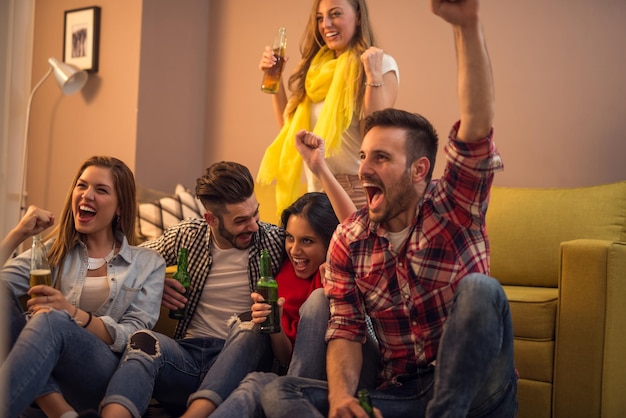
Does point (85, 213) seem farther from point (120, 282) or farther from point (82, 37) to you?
point (82, 37)

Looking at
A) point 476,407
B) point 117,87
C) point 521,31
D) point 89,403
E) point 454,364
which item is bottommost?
point 89,403

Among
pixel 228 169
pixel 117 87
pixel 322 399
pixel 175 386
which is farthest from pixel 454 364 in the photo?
pixel 117 87

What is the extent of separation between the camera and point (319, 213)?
7.78ft

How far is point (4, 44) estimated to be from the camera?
56 centimetres

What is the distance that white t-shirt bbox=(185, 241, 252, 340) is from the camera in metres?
2.45

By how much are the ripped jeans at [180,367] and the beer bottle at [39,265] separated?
0.30m

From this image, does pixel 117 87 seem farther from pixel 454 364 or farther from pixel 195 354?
pixel 454 364

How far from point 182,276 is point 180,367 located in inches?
13.5

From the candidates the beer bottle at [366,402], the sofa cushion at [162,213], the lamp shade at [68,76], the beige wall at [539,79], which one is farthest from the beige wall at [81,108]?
the beer bottle at [366,402]

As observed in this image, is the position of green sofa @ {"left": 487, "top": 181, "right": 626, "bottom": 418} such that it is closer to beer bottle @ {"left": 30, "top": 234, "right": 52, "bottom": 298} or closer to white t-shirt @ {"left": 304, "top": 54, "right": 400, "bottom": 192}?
white t-shirt @ {"left": 304, "top": 54, "right": 400, "bottom": 192}

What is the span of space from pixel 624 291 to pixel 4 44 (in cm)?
233

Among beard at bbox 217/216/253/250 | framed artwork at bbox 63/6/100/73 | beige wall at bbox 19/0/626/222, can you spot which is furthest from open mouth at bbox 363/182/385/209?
framed artwork at bbox 63/6/100/73

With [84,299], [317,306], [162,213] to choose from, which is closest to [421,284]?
[317,306]

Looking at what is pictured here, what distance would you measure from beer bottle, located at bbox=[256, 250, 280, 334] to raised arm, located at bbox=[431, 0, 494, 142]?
0.78 meters
